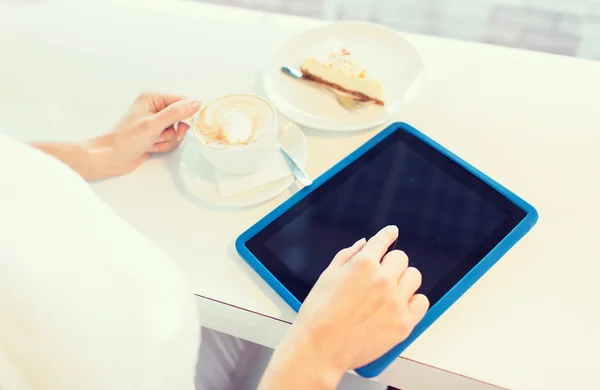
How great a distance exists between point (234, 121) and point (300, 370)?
321 mm

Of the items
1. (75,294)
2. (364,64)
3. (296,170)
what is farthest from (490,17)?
(75,294)

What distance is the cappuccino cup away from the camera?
69cm

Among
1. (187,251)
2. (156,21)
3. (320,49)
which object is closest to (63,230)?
(187,251)

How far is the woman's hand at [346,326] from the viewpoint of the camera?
553mm

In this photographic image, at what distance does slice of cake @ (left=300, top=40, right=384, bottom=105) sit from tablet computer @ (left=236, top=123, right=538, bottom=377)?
97 millimetres

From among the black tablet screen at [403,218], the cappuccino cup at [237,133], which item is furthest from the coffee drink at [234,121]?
the black tablet screen at [403,218]

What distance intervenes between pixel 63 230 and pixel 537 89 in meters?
0.68

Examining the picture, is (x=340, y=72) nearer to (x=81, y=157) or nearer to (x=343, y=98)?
(x=343, y=98)

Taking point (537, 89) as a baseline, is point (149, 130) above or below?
below

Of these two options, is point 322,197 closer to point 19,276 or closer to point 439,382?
point 439,382

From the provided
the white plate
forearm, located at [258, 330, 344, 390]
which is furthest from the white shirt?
the white plate

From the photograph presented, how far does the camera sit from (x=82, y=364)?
38 cm

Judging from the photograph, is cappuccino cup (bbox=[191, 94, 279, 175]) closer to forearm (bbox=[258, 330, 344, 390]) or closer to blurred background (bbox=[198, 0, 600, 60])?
forearm (bbox=[258, 330, 344, 390])

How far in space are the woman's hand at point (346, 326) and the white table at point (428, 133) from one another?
37 mm
